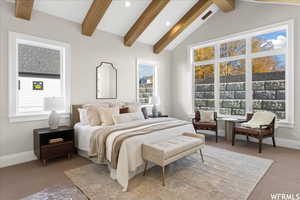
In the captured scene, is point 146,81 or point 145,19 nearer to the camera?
point 145,19

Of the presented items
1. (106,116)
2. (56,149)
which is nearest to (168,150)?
(106,116)

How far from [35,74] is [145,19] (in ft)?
9.62

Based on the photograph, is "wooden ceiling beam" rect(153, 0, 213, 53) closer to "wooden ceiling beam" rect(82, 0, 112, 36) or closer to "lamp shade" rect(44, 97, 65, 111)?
"wooden ceiling beam" rect(82, 0, 112, 36)

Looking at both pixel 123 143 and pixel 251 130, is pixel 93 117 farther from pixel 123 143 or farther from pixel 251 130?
pixel 251 130

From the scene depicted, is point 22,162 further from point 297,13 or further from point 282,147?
point 297,13

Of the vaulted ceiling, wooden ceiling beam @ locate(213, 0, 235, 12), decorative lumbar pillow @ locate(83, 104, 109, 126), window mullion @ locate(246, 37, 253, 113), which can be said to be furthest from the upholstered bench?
wooden ceiling beam @ locate(213, 0, 235, 12)

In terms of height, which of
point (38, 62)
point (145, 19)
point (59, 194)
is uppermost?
point (145, 19)

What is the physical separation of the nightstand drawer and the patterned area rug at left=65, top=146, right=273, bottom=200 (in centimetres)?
58

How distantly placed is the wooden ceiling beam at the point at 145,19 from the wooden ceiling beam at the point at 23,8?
239 cm

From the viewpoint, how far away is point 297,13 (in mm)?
3887

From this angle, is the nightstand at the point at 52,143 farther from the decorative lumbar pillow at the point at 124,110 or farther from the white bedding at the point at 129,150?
the decorative lumbar pillow at the point at 124,110

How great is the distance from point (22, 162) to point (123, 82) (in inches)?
120

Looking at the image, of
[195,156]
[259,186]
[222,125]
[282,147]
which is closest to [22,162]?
[195,156]

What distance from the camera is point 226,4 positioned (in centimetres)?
457
